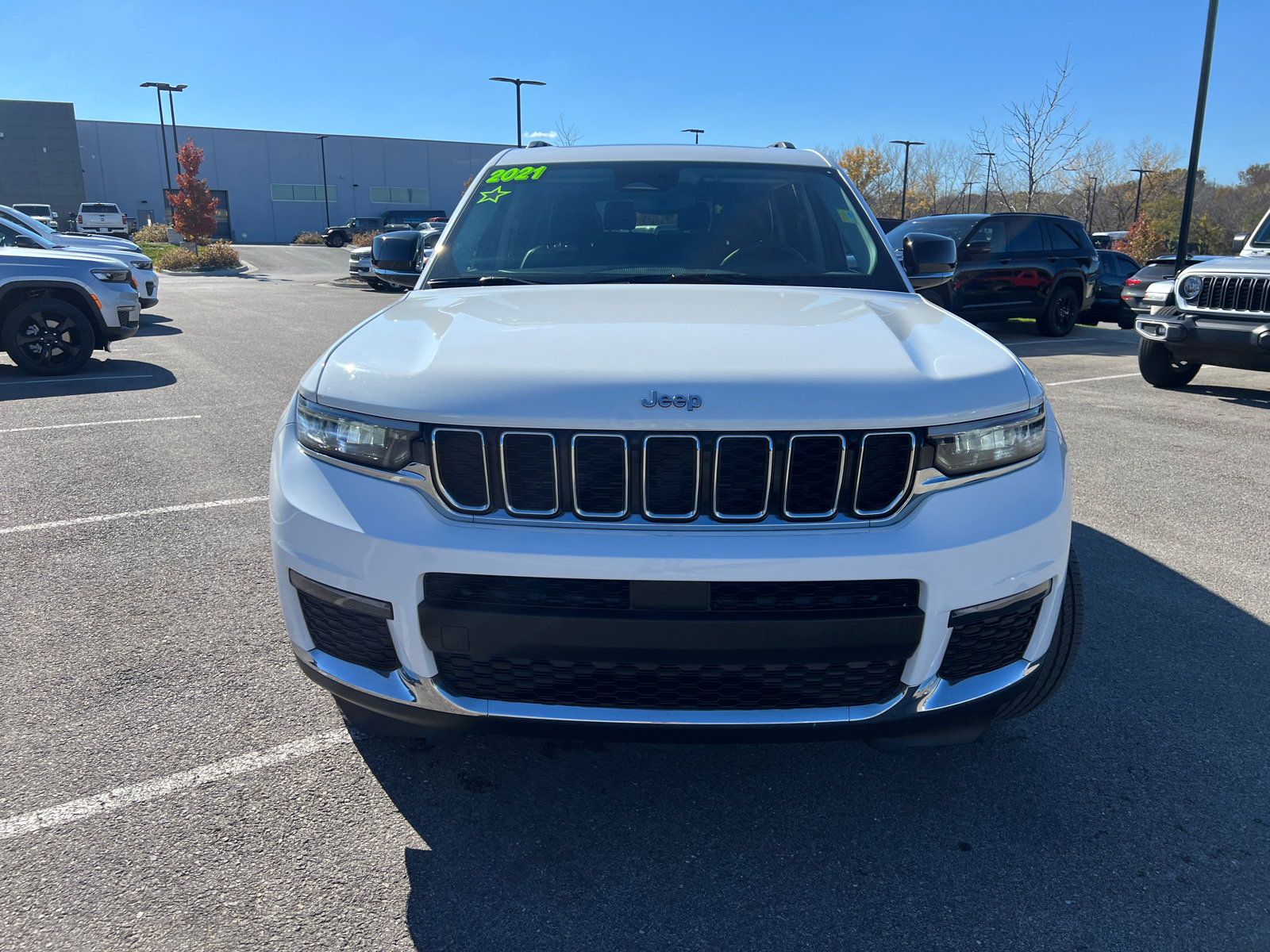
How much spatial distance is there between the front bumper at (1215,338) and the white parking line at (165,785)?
8.24 m

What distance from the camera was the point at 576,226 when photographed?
3.49 metres

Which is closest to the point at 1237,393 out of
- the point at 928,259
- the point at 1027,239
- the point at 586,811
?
the point at 1027,239

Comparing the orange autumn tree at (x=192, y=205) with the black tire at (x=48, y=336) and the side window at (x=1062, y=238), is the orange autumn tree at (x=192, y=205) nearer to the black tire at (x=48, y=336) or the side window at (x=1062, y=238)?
the black tire at (x=48, y=336)

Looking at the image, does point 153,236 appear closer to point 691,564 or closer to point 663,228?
point 663,228

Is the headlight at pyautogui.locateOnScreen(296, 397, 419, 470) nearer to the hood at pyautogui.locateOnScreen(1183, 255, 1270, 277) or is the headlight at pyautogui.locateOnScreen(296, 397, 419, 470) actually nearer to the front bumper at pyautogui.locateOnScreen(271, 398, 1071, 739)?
the front bumper at pyautogui.locateOnScreen(271, 398, 1071, 739)

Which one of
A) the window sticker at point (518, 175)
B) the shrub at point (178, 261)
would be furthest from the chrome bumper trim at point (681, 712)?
the shrub at point (178, 261)

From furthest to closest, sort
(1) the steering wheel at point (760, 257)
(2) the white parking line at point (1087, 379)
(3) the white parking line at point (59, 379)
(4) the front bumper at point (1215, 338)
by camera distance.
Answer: (2) the white parking line at point (1087, 379) → (3) the white parking line at point (59, 379) → (4) the front bumper at point (1215, 338) → (1) the steering wheel at point (760, 257)

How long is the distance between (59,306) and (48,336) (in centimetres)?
33

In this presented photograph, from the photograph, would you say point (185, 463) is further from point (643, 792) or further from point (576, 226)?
point (643, 792)

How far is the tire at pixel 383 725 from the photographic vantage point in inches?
84.4

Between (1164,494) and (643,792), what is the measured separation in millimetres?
4337

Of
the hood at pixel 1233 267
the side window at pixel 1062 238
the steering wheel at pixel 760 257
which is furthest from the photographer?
the side window at pixel 1062 238

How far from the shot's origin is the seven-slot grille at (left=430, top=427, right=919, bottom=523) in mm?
1984

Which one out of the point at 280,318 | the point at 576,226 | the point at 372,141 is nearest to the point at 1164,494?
the point at 576,226
